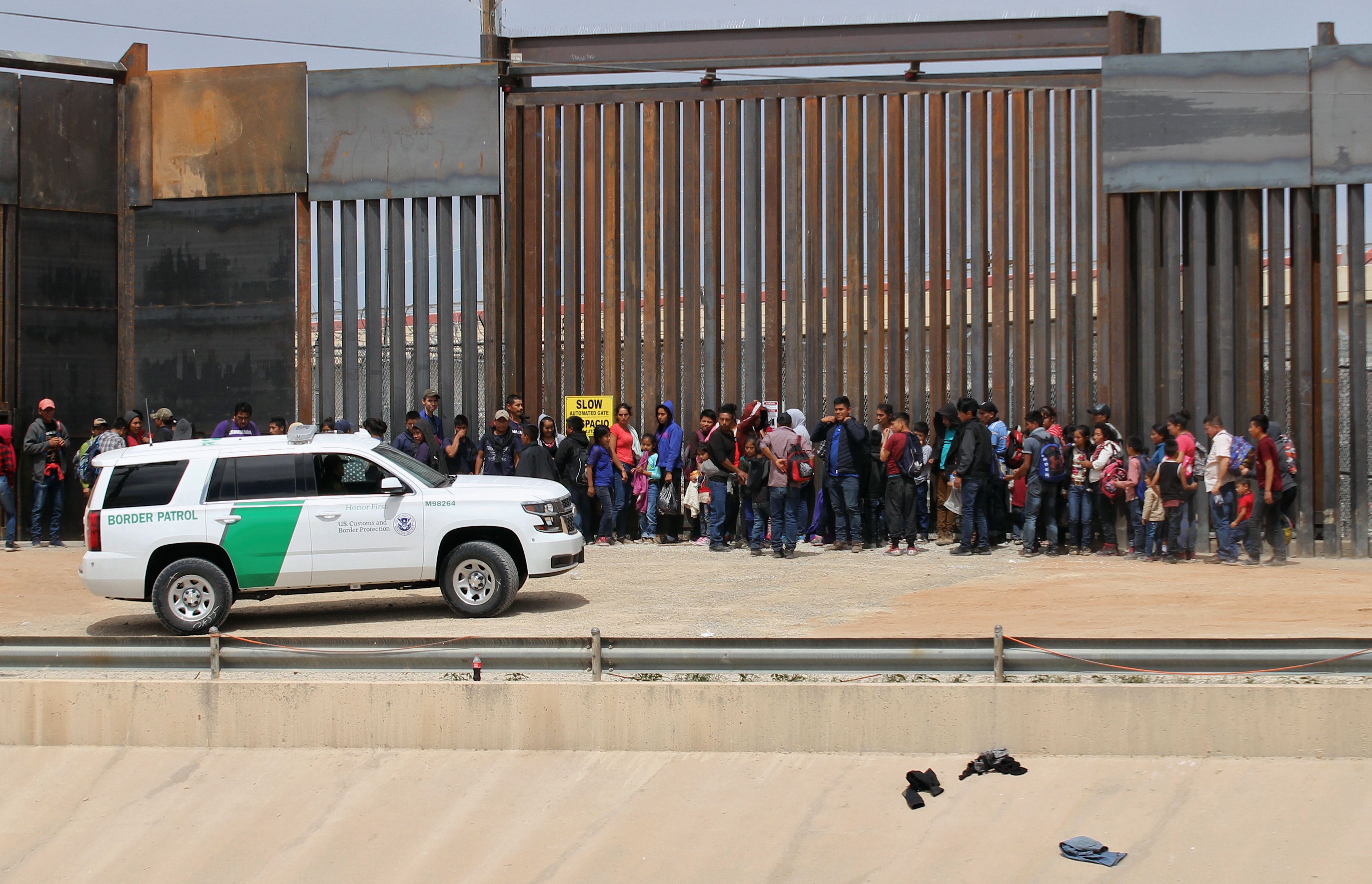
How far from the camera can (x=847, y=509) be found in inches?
610

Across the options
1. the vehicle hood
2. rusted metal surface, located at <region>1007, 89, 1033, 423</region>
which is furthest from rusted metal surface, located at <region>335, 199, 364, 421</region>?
rusted metal surface, located at <region>1007, 89, 1033, 423</region>

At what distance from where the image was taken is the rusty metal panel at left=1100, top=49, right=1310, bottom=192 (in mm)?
16062

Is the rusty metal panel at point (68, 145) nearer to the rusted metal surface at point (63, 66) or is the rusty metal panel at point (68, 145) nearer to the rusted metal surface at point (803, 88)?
the rusted metal surface at point (63, 66)

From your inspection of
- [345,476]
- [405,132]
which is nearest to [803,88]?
[405,132]

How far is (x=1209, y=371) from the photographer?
16.7 metres

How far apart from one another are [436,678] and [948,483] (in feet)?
28.0

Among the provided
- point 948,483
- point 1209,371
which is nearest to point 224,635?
point 948,483

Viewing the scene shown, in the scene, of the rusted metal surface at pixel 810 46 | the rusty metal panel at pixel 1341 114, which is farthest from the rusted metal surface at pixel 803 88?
the rusty metal panel at pixel 1341 114

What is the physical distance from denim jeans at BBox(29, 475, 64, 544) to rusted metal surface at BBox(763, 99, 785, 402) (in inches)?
379

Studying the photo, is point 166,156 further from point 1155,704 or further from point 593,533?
point 1155,704

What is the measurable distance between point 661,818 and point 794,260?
1091cm

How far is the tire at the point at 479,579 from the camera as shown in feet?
37.4

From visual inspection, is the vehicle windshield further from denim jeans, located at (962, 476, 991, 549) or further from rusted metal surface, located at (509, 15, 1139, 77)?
rusted metal surface, located at (509, 15, 1139, 77)

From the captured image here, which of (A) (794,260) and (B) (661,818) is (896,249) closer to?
(A) (794,260)
